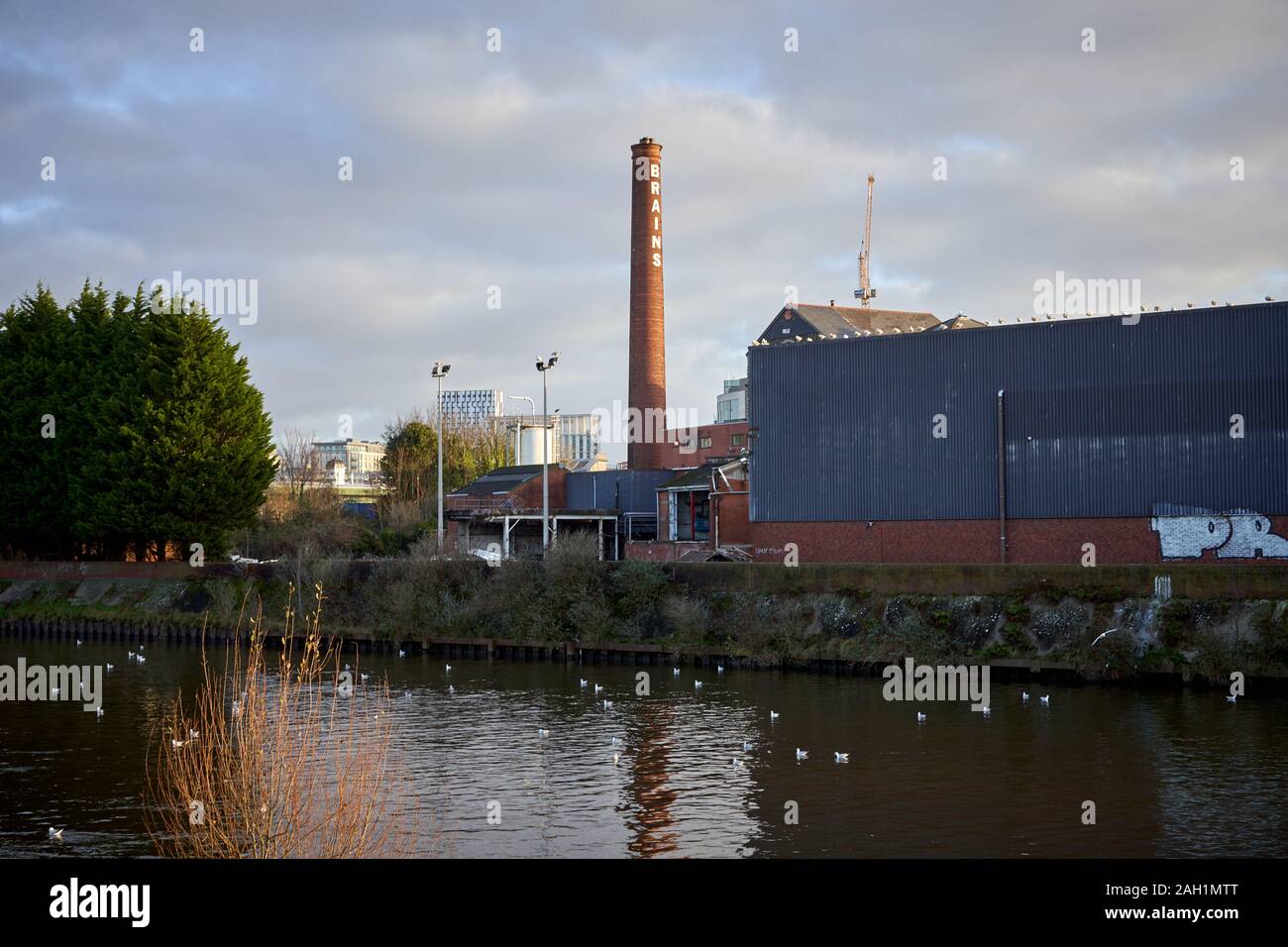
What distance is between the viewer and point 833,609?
40.3 meters

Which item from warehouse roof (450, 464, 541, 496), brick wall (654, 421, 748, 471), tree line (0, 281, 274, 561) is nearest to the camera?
tree line (0, 281, 274, 561)

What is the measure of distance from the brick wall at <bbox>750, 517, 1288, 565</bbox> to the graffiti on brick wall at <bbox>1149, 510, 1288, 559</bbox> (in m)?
Answer: 0.20

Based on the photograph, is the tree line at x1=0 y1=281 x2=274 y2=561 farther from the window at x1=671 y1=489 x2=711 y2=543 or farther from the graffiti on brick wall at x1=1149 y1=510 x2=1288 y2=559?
the graffiti on brick wall at x1=1149 y1=510 x2=1288 y2=559

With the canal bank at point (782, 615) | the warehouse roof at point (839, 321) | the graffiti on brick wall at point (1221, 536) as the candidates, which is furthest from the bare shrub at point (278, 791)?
the warehouse roof at point (839, 321)

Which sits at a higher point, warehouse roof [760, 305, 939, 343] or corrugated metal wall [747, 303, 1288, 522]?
warehouse roof [760, 305, 939, 343]

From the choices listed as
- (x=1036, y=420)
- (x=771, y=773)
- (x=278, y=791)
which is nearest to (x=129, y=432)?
(x=1036, y=420)

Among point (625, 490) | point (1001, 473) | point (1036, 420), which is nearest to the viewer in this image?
point (1036, 420)

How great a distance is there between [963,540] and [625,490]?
24.2m

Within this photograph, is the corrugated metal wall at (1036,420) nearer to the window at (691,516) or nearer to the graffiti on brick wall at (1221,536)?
the graffiti on brick wall at (1221,536)

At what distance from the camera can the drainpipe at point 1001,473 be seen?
4556 cm

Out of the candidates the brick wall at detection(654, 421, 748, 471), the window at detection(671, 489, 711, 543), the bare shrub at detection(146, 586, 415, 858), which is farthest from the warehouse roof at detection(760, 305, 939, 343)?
the bare shrub at detection(146, 586, 415, 858)

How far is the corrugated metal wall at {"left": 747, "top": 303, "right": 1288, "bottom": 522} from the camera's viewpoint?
42594 millimetres

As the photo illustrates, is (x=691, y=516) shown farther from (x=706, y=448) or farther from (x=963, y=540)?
(x=706, y=448)
